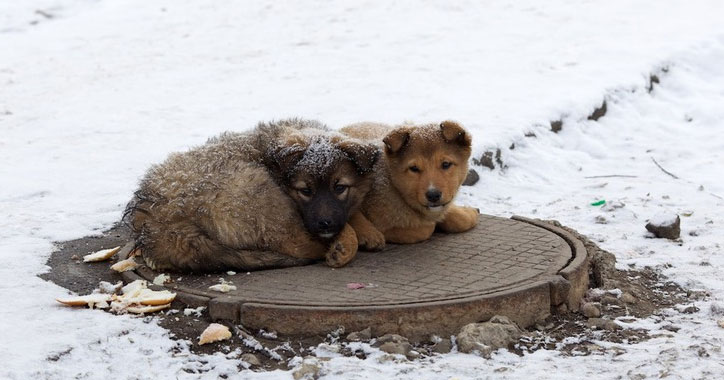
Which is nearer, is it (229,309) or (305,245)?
(229,309)

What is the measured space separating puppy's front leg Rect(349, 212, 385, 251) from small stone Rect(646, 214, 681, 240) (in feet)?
8.43

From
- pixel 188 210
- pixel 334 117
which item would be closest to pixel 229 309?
pixel 188 210

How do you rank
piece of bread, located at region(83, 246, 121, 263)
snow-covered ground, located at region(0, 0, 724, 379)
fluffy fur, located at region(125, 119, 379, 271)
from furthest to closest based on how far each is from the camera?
piece of bread, located at region(83, 246, 121, 263) < fluffy fur, located at region(125, 119, 379, 271) < snow-covered ground, located at region(0, 0, 724, 379)

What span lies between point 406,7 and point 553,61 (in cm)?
406

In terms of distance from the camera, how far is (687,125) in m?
11.7

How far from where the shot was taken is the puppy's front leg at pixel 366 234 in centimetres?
659

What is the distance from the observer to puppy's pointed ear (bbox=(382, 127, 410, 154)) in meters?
6.48

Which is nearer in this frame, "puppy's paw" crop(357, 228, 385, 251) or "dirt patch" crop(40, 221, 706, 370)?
"dirt patch" crop(40, 221, 706, 370)

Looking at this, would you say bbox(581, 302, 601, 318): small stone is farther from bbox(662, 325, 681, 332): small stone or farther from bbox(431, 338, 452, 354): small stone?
bbox(431, 338, 452, 354): small stone

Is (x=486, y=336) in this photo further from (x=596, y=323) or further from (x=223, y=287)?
(x=223, y=287)

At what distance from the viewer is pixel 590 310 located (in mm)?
5996

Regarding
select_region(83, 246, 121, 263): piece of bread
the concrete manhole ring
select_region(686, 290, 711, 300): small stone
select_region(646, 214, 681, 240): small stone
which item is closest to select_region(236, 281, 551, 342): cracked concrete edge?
the concrete manhole ring

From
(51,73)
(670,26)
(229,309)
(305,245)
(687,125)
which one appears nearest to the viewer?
(229,309)

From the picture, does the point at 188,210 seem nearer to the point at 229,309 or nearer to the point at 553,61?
the point at 229,309
